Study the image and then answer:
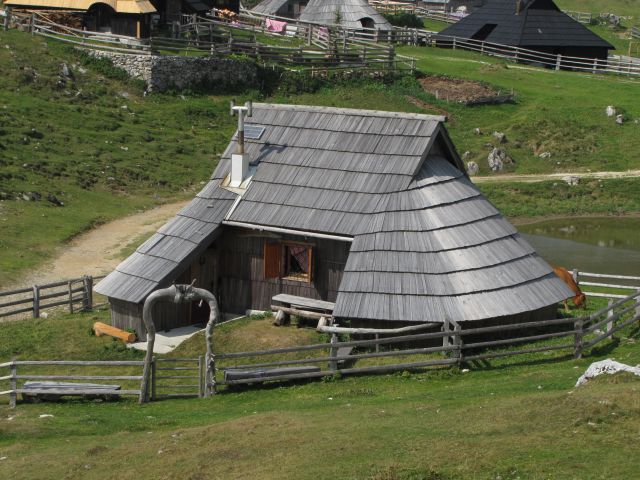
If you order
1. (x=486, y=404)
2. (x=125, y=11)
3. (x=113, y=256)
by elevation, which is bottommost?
(x=113, y=256)

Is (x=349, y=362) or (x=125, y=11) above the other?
(x=125, y=11)

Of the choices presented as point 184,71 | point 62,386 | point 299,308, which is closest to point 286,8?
point 184,71

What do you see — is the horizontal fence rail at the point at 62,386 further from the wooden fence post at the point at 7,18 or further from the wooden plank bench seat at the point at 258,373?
the wooden fence post at the point at 7,18

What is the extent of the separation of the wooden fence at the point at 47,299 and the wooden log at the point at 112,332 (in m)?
2.80

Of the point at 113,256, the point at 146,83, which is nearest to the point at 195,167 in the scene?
the point at 146,83

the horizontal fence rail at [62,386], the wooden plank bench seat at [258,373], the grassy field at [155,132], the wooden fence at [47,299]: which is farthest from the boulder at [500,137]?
the horizontal fence rail at [62,386]

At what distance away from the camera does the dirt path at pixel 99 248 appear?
1366 inches

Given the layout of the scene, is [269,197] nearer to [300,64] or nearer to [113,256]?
[113,256]

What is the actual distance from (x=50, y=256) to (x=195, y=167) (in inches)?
498

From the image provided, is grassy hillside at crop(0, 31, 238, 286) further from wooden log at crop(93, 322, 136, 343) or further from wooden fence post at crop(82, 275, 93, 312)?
wooden log at crop(93, 322, 136, 343)

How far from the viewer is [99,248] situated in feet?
124

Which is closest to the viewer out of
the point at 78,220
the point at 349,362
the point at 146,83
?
the point at 349,362

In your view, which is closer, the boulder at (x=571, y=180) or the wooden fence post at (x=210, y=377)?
the wooden fence post at (x=210, y=377)

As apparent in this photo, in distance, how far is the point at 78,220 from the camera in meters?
40.2
